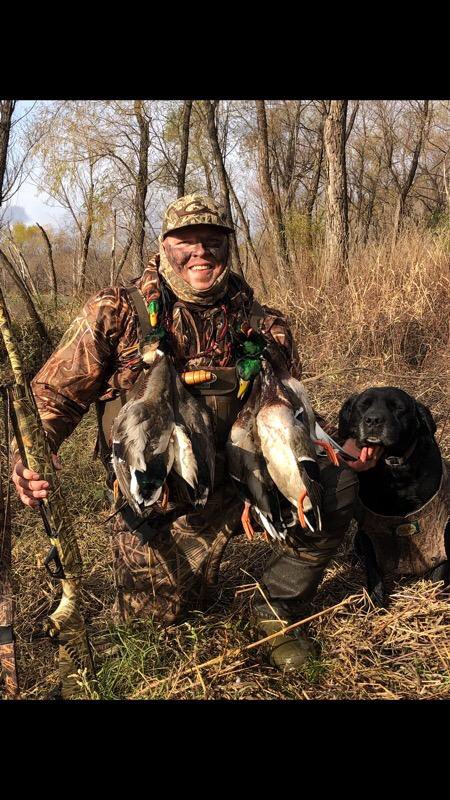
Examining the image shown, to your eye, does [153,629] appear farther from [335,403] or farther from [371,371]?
[371,371]

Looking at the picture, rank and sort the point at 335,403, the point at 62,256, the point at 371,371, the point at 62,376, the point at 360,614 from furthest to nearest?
the point at 62,256 → the point at 371,371 → the point at 335,403 → the point at 360,614 → the point at 62,376

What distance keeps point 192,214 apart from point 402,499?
5.32 ft

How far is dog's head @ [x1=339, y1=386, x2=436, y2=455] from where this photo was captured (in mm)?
2861

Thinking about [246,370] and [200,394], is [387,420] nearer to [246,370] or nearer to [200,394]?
[246,370]

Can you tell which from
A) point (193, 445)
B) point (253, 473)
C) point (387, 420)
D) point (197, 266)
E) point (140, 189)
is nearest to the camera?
point (193, 445)

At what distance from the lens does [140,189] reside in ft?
40.7

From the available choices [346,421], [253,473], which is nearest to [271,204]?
[346,421]

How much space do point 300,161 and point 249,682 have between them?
22453 mm

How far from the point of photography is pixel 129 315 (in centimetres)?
267

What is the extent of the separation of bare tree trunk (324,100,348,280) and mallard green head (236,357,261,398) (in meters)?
5.09

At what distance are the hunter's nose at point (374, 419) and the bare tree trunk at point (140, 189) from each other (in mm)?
8746

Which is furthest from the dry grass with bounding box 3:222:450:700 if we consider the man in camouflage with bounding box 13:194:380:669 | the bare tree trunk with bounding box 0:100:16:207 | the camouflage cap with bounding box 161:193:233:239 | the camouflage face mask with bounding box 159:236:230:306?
the bare tree trunk with bounding box 0:100:16:207

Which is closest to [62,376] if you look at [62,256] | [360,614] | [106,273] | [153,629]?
[153,629]

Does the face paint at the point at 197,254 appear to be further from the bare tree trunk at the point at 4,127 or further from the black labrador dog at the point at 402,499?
the bare tree trunk at the point at 4,127
